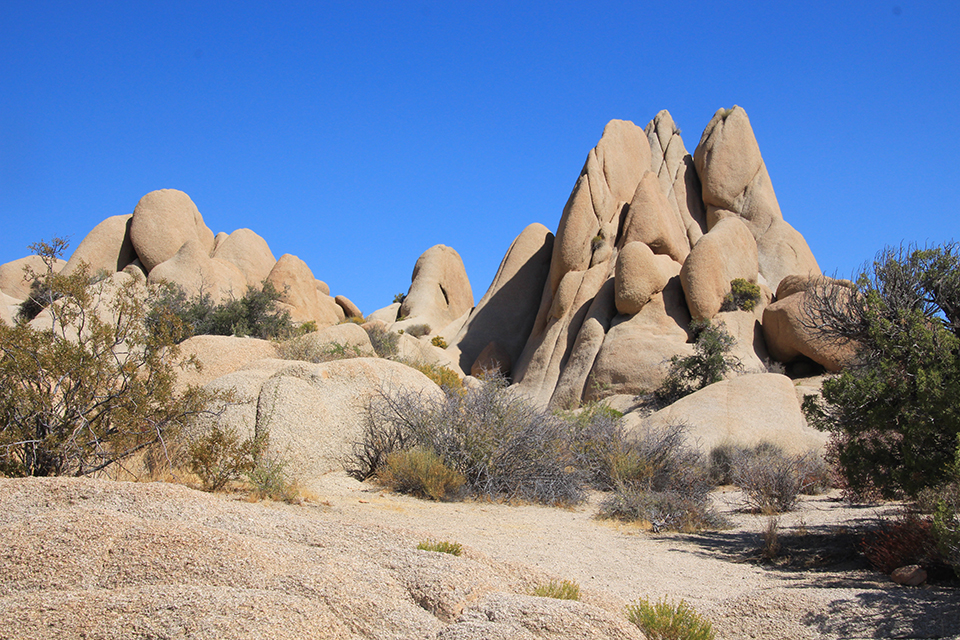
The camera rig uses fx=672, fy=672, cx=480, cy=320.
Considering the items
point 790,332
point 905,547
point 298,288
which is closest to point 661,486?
point 905,547

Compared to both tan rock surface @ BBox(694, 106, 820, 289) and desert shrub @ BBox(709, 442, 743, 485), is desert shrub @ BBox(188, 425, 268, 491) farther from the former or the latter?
tan rock surface @ BBox(694, 106, 820, 289)

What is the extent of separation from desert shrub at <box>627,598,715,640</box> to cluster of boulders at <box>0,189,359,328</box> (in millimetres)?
27067

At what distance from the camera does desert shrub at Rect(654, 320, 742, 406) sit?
21.7 meters

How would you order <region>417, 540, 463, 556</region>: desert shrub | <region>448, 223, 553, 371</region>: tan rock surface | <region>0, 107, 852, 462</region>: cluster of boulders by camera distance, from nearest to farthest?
<region>417, 540, 463, 556</region>: desert shrub
<region>0, 107, 852, 462</region>: cluster of boulders
<region>448, 223, 553, 371</region>: tan rock surface

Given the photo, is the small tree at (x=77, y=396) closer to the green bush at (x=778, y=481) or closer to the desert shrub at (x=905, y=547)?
the desert shrub at (x=905, y=547)

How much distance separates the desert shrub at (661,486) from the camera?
→ 9211mm

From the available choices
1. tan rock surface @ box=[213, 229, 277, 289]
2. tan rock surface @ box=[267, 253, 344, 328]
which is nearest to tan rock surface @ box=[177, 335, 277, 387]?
tan rock surface @ box=[267, 253, 344, 328]

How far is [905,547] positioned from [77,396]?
861 centimetres

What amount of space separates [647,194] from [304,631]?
96.4 feet

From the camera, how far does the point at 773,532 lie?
734 centimetres

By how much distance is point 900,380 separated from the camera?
23.7ft

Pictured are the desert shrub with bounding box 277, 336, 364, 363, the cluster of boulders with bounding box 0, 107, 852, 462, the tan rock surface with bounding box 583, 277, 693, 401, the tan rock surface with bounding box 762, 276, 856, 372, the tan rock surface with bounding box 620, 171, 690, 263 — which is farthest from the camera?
the tan rock surface with bounding box 620, 171, 690, 263

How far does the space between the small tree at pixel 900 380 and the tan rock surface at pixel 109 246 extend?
108 ft

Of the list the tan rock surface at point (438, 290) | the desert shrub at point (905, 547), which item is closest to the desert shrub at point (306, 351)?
the desert shrub at point (905, 547)
